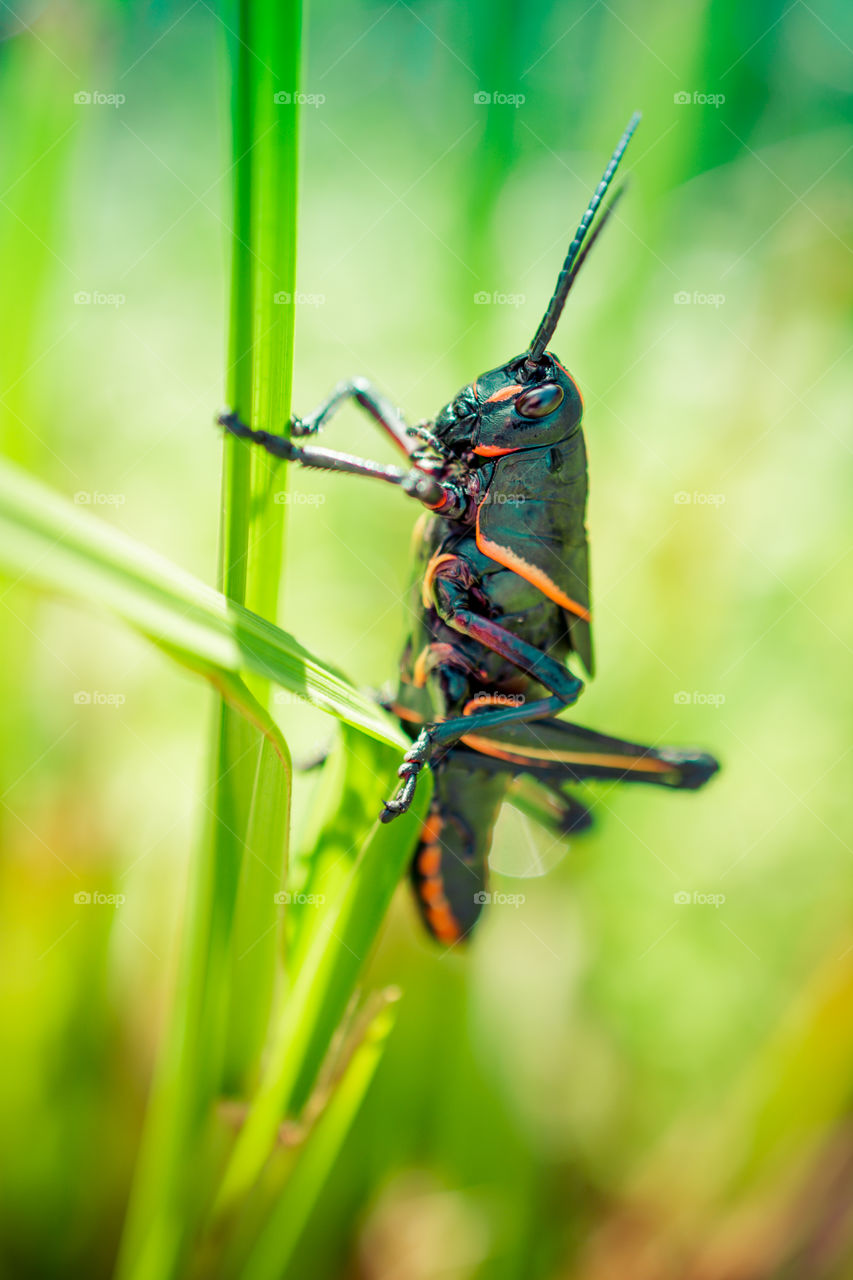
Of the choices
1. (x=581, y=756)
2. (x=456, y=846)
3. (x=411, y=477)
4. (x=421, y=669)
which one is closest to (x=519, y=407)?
(x=411, y=477)

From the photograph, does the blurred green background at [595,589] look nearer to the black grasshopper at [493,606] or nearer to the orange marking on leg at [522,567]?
the black grasshopper at [493,606]

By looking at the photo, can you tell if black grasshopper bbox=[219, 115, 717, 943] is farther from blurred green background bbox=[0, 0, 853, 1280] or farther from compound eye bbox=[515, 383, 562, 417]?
blurred green background bbox=[0, 0, 853, 1280]

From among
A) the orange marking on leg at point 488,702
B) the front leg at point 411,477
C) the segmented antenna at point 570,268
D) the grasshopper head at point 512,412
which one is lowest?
the orange marking on leg at point 488,702

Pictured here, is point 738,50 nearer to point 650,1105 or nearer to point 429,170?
point 429,170

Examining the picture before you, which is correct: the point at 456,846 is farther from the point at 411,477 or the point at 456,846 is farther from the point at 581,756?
the point at 411,477

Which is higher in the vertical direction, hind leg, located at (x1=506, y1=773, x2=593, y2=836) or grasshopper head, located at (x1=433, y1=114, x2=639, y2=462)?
grasshopper head, located at (x1=433, y1=114, x2=639, y2=462)

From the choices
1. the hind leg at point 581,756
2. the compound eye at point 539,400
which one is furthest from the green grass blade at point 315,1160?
the compound eye at point 539,400

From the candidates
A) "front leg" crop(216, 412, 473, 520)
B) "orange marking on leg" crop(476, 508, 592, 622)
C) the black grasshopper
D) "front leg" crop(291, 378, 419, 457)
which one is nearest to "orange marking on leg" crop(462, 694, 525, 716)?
the black grasshopper
